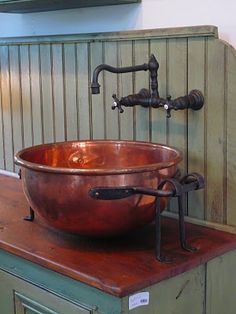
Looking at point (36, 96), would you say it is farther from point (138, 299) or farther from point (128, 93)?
point (138, 299)

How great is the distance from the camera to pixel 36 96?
2.01 meters

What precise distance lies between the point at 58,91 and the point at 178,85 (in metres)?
0.53

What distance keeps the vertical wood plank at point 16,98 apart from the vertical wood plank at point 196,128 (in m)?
0.81

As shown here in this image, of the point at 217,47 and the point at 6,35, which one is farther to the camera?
the point at 6,35

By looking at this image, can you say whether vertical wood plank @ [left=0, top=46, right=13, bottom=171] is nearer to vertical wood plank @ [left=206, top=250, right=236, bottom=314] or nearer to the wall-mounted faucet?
the wall-mounted faucet


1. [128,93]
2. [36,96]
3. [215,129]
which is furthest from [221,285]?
[36,96]

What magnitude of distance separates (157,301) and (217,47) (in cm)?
67

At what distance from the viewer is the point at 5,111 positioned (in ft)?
7.16

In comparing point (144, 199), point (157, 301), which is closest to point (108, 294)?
point (157, 301)

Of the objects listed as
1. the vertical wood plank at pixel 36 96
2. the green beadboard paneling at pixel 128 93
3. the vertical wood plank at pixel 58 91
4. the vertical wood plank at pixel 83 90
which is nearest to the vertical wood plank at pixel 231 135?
the green beadboard paneling at pixel 128 93

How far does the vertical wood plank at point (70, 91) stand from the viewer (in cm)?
183

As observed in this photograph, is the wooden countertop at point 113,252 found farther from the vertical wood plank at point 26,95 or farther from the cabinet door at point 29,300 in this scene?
the vertical wood plank at point 26,95

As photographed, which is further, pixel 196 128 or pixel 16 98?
pixel 16 98

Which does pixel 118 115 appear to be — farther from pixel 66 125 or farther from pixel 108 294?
pixel 108 294
